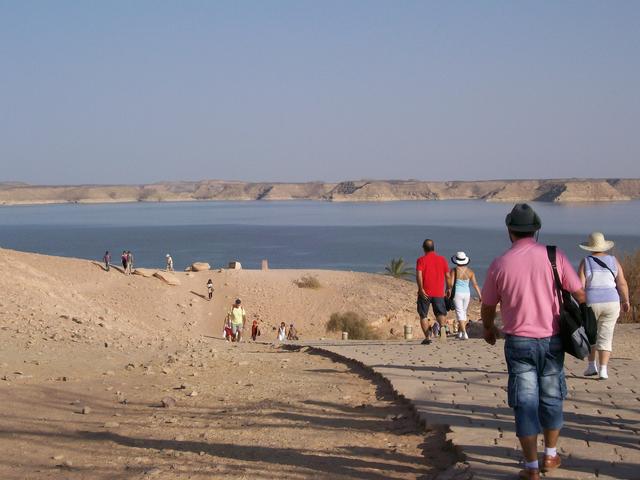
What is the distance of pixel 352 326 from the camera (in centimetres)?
3434

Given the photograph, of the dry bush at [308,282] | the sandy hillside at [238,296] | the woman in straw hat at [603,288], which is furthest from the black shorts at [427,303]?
the dry bush at [308,282]

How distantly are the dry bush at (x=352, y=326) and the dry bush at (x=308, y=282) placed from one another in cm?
529

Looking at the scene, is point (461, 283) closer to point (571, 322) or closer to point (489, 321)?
point (489, 321)

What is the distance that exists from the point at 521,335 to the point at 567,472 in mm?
994

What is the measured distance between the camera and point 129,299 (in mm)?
35250

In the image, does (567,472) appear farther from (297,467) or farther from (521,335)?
(297,467)

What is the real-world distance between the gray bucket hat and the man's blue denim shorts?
661 millimetres

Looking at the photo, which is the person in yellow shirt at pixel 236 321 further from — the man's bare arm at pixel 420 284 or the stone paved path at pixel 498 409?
the man's bare arm at pixel 420 284

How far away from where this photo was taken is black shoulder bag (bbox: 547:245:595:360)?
197 inches

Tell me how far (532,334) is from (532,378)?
0.27 m

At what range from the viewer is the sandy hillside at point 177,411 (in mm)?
5984

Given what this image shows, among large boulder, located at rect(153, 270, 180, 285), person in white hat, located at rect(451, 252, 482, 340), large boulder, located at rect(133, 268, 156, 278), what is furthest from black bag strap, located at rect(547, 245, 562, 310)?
large boulder, located at rect(133, 268, 156, 278)

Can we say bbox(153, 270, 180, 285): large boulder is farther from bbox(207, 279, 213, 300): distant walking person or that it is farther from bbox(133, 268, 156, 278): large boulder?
bbox(207, 279, 213, 300): distant walking person

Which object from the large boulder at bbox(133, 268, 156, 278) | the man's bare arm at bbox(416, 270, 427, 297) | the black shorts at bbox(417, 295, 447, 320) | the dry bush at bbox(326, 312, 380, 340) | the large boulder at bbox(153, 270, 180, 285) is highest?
the man's bare arm at bbox(416, 270, 427, 297)
